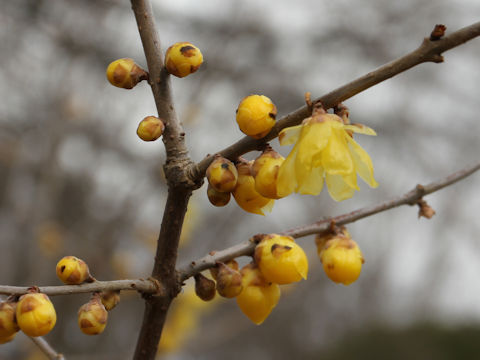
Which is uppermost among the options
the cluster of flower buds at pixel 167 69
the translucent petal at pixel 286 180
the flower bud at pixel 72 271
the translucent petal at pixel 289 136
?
the cluster of flower buds at pixel 167 69

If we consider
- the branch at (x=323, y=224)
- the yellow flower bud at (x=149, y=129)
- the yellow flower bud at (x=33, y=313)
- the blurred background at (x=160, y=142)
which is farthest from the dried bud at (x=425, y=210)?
the blurred background at (x=160, y=142)

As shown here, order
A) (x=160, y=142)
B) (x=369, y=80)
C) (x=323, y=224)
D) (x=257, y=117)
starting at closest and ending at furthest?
(x=369, y=80)
(x=257, y=117)
(x=323, y=224)
(x=160, y=142)

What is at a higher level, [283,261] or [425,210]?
[425,210]

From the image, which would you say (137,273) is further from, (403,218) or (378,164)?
(403,218)

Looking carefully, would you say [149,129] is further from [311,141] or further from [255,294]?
[255,294]

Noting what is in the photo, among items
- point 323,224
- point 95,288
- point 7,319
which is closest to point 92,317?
point 95,288

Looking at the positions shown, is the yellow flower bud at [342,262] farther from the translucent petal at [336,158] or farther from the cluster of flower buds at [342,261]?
the translucent petal at [336,158]

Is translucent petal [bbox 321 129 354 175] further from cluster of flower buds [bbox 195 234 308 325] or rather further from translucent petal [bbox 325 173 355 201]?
cluster of flower buds [bbox 195 234 308 325]
